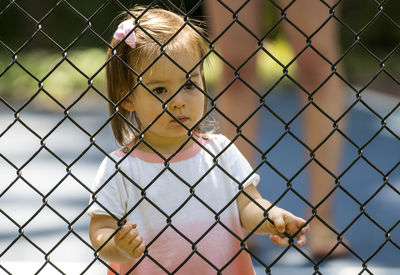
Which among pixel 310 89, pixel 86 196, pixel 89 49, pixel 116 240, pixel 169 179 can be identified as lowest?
pixel 89 49

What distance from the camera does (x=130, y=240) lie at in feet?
6.14

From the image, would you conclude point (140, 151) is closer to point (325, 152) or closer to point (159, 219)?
point (159, 219)

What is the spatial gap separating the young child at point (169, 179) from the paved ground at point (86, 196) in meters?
0.16

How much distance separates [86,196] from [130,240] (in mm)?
2480

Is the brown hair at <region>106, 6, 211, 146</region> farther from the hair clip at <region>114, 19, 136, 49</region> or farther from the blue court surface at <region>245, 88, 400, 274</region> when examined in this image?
the blue court surface at <region>245, 88, 400, 274</region>

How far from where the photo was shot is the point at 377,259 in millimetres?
3264

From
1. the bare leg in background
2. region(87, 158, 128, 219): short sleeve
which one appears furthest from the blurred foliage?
region(87, 158, 128, 219): short sleeve

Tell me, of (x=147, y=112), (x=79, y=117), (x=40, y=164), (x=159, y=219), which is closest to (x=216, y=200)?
(x=159, y=219)

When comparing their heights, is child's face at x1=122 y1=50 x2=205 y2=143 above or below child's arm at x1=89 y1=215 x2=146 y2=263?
above

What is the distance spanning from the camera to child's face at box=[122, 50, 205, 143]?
82.0 inches

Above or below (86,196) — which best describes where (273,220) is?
above

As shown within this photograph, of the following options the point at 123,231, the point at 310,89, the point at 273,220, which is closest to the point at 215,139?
the point at 273,220

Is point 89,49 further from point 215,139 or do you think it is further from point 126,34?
point 126,34

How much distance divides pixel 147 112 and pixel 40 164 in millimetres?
3210
